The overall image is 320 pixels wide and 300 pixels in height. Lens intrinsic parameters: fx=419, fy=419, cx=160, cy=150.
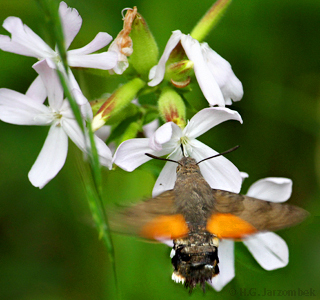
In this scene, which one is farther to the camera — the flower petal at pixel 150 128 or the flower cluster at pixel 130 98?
the flower petal at pixel 150 128

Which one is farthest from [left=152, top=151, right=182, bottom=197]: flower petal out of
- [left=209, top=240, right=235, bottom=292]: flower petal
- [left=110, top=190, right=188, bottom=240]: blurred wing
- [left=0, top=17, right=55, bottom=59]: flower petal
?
[left=0, top=17, right=55, bottom=59]: flower petal

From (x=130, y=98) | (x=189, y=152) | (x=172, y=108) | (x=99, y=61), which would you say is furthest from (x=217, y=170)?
(x=99, y=61)

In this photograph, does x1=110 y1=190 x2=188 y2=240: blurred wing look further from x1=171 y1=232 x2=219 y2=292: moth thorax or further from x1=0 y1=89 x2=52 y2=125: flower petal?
x1=0 y1=89 x2=52 y2=125: flower petal

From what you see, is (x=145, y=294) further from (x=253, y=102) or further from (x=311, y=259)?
(x=253, y=102)

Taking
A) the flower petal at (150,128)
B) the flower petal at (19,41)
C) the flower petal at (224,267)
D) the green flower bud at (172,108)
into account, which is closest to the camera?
the flower petal at (19,41)

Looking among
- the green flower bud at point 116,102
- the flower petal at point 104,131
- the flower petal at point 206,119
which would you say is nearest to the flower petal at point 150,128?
the flower petal at point 104,131

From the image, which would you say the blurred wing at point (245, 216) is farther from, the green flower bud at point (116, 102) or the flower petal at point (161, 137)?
the green flower bud at point (116, 102)

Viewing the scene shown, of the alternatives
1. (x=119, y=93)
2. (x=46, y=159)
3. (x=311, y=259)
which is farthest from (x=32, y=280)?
(x=311, y=259)
